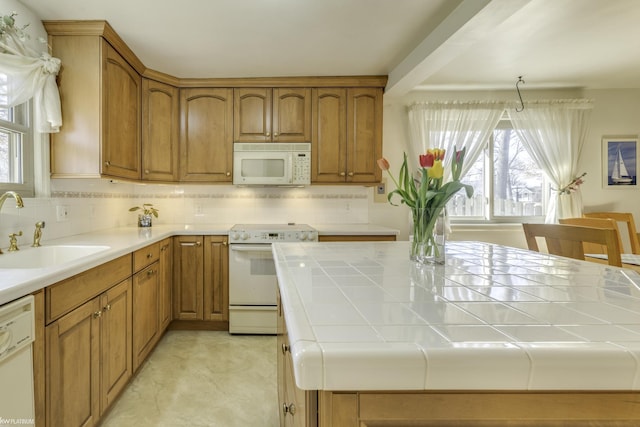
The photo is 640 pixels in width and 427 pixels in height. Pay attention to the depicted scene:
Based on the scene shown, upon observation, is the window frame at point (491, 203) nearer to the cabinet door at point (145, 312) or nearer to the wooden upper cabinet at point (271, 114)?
the wooden upper cabinet at point (271, 114)

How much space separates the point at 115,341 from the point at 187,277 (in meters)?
1.09

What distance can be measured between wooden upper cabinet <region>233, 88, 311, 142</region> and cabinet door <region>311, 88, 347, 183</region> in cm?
10

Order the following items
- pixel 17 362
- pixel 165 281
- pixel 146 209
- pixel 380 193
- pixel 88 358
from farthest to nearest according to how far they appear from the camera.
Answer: pixel 380 193
pixel 146 209
pixel 165 281
pixel 88 358
pixel 17 362

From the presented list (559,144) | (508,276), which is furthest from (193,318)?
(559,144)

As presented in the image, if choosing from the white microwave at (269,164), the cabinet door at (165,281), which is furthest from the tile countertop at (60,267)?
the white microwave at (269,164)

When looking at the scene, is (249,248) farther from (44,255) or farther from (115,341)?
(44,255)

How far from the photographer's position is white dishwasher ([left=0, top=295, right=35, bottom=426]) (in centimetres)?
95

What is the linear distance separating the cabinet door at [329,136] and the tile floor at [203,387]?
1.61 m

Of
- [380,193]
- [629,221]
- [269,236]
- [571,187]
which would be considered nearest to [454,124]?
[380,193]

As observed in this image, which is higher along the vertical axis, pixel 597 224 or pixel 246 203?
pixel 246 203

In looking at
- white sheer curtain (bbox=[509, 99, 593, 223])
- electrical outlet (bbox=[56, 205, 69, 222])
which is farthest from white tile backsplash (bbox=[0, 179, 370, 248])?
white sheer curtain (bbox=[509, 99, 593, 223])

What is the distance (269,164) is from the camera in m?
3.04

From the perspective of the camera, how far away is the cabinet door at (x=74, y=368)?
119 cm

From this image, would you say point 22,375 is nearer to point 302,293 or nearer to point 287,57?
point 302,293
